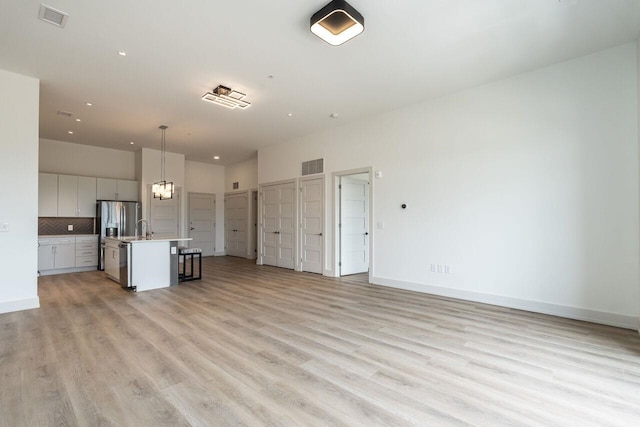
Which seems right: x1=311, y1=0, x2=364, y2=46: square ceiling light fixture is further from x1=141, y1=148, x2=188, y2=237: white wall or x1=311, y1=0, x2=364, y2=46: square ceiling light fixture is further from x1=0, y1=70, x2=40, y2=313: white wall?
x1=141, y1=148, x2=188, y2=237: white wall

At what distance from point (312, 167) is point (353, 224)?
1.61m

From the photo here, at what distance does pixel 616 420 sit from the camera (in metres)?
1.85

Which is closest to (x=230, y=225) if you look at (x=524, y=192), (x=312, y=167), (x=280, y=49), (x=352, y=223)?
(x=312, y=167)

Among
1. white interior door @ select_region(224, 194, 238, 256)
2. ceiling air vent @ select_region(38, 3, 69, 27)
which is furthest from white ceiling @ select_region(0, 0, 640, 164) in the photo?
white interior door @ select_region(224, 194, 238, 256)

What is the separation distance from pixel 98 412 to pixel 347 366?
1746mm

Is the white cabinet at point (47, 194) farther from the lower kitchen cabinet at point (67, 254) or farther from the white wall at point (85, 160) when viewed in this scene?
the lower kitchen cabinet at point (67, 254)

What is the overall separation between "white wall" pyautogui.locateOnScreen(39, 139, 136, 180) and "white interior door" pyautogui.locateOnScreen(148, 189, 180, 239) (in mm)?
1100

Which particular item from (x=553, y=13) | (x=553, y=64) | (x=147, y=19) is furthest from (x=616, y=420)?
(x=147, y=19)

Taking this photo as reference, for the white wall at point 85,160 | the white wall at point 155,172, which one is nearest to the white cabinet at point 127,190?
the white wall at point 155,172

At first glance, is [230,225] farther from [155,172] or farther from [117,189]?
[117,189]

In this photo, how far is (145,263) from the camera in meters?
5.36

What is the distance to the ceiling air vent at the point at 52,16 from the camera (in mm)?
2844

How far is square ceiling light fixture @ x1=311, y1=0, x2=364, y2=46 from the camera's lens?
107 inches

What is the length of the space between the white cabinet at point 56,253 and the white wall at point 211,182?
11.6 feet
